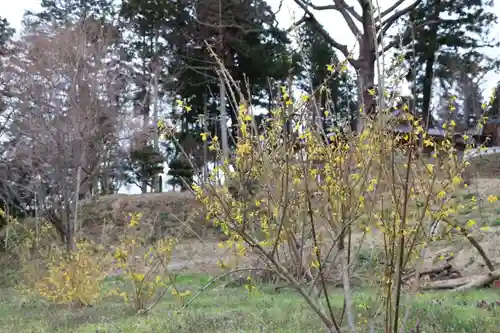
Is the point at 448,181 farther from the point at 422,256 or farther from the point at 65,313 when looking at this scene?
the point at 65,313

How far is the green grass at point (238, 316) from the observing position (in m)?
5.50

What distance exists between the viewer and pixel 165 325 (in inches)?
237

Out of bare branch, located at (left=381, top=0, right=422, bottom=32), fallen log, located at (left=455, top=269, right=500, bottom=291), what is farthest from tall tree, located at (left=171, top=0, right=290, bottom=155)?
fallen log, located at (left=455, top=269, right=500, bottom=291)

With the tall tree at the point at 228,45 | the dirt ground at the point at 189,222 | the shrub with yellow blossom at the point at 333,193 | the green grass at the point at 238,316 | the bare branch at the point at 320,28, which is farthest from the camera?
the tall tree at the point at 228,45

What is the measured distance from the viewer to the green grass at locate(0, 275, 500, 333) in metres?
5.50

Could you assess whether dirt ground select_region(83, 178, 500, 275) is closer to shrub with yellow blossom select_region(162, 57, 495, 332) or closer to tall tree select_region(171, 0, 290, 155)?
tall tree select_region(171, 0, 290, 155)

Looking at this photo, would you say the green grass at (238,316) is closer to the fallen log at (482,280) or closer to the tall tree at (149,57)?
the fallen log at (482,280)

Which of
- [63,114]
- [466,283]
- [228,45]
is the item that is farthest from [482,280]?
[228,45]

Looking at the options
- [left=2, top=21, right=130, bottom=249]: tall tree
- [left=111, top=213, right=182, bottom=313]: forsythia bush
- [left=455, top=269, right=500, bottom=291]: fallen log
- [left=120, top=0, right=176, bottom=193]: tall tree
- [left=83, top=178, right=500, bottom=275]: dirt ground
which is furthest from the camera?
[left=120, top=0, right=176, bottom=193]: tall tree

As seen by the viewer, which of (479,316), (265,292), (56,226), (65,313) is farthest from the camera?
(56,226)

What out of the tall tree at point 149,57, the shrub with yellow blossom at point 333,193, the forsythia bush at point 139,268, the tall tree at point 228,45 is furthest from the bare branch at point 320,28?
the shrub with yellow blossom at point 333,193

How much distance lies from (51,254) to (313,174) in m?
7.47

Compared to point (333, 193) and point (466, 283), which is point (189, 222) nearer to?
point (466, 283)

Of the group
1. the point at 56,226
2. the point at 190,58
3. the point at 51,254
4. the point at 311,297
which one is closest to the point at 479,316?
the point at 311,297
